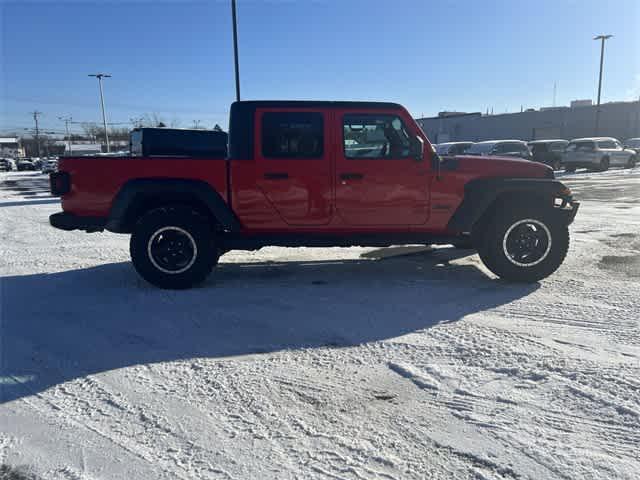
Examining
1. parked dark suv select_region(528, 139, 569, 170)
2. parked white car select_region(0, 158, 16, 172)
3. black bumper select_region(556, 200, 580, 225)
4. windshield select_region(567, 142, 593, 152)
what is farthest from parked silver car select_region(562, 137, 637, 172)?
parked white car select_region(0, 158, 16, 172)

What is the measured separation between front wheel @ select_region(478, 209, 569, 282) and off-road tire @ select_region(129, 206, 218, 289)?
3035mm

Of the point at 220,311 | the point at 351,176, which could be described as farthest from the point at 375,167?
the point at 220,311

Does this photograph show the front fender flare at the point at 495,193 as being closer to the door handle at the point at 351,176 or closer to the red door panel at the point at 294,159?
the door handle at the point at 351,176

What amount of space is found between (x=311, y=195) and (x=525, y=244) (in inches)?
94.1

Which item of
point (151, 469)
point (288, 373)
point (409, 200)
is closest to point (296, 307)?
point (288, 373)

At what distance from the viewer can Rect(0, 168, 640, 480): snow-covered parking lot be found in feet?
7.45

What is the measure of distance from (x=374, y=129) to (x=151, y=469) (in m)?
3.85

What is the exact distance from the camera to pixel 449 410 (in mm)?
2648

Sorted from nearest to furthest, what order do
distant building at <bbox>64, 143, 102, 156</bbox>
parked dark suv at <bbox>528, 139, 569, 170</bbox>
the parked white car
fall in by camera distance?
1. parked dark suv at <bbox>528, 139, 569, 170</bbox>
2. the parked white car
3. distant building at <bbox>64, 143, 102, 156</bbox>

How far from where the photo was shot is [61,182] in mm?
4812

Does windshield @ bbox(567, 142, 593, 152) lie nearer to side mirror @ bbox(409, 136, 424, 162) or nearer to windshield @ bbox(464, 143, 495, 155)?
windshield @ bbox(464, 143, 495, 155)

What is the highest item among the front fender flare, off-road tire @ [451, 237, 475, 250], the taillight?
the taillight

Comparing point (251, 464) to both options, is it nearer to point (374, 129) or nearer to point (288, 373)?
point (288, 373)

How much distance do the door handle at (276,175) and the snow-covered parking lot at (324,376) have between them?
117cm
